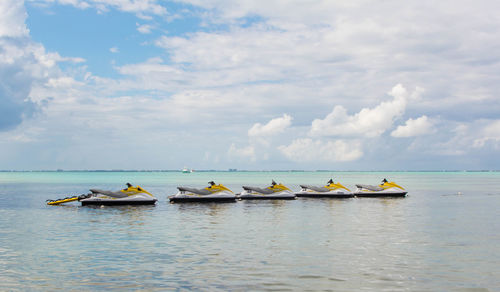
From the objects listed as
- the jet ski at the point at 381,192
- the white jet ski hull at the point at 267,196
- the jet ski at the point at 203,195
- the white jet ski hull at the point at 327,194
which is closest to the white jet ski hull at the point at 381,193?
the jet ski at the point at 381,192

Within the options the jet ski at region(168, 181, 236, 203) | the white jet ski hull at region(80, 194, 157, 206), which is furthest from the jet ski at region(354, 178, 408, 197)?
the white jet ski hull at region(80, 194, 157, 206)

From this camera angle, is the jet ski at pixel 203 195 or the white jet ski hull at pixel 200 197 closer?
the white jet ski hull at pixel 200 197

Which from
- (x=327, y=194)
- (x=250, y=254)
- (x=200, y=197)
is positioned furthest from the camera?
(x=327, y=194)

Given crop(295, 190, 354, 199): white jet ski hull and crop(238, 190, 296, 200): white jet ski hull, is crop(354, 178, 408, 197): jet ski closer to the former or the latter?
crop(295, 190, 354, 199): white jet ski hull

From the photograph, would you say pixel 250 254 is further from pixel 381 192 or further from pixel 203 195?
pixel 381 192

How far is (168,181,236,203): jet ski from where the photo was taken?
212ft

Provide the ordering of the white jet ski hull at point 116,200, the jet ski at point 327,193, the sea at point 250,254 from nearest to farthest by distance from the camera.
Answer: the sea at point 250,254 < the white jet ski hull at point 116,200 < the jet ski at point 327,193

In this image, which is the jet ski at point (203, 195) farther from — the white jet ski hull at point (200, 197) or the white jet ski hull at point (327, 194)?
the white jet ski hull at point (327, 194)

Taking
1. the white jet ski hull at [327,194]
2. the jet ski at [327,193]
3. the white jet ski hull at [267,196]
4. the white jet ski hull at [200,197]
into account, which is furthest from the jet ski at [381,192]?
the white jet ski hull at [200,197]

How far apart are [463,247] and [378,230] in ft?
28.3

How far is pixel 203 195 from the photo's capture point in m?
65.6

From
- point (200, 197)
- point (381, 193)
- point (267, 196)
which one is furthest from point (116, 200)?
point (381, 193)

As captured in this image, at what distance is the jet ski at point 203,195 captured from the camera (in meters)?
64.6

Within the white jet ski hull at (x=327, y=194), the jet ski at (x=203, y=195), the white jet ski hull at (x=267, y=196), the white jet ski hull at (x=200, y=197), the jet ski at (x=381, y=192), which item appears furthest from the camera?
the jet ski at (x=381, y=192)
